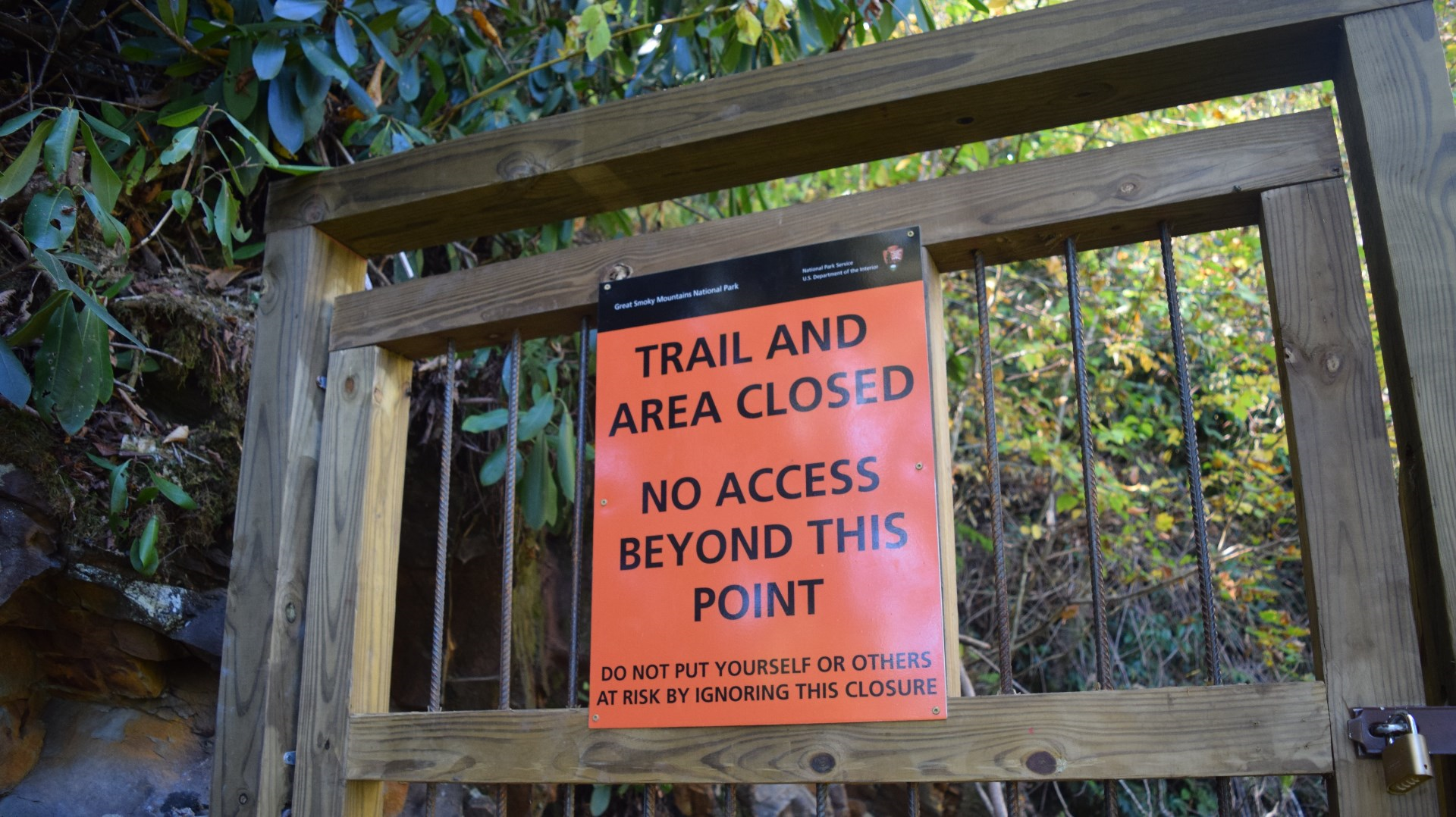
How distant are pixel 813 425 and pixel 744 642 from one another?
36 cm

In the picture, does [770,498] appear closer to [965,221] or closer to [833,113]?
[965,221]

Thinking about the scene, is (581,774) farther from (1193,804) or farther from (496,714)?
(1193,804)

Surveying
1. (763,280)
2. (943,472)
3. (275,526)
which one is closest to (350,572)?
(275,526)

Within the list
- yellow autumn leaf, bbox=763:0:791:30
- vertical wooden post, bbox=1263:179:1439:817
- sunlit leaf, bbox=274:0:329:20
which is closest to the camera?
vertical wooden post, bbox=1263:179:1439:817

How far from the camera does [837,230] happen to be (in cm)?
188

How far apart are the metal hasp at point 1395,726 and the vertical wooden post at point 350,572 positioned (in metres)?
1.57

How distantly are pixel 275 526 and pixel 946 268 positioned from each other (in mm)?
1361

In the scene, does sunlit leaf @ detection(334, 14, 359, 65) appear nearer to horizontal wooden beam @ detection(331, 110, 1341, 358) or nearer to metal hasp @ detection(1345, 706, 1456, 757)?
horizontal wooden beam @ detection(331, 110, 1341, 358)

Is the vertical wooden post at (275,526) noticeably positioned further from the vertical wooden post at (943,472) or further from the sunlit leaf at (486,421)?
the vertical wooden post at (943,472)

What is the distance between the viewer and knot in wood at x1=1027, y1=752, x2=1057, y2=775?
4.97ft

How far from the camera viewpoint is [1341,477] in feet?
4.90

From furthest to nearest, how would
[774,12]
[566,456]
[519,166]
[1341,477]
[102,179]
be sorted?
[566,456] → [774,12] → [519,166] → [102,179] → [1341,477]

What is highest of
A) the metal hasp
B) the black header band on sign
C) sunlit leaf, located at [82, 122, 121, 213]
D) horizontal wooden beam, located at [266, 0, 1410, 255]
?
horizontal wooden beam, located at [266, 0, 1410, 255]

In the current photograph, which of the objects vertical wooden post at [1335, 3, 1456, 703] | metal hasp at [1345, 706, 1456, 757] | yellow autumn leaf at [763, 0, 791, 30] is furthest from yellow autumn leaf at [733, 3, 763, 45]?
metal hasp at [1345, 706, 1456, 757]
